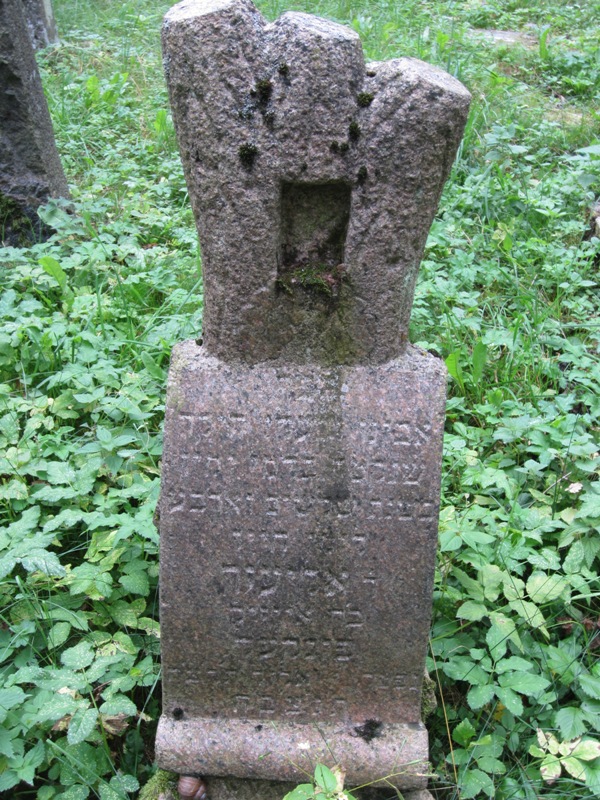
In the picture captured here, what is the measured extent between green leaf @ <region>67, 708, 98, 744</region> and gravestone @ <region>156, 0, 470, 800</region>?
16 centimetres

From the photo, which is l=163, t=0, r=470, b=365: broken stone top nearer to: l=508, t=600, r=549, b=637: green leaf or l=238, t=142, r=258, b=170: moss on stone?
l=238, t=142, r=258, b=170: moss on stone

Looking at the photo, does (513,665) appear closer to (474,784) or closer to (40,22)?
(474,784)

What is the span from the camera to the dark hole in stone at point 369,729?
1695 millimetres

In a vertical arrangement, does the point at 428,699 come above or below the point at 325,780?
below

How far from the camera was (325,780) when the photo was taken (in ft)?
4.58

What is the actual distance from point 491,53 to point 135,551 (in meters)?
4.87

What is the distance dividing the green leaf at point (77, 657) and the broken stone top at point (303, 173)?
78cm

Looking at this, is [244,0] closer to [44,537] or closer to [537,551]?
[44,537]

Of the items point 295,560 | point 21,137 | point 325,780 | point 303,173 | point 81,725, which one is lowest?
point 81,725

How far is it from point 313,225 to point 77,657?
1.11 meters

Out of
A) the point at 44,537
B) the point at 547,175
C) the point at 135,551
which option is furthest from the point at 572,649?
the point at 547,175

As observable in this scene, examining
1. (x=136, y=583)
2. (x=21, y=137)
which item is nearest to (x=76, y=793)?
(x=136, y=583)

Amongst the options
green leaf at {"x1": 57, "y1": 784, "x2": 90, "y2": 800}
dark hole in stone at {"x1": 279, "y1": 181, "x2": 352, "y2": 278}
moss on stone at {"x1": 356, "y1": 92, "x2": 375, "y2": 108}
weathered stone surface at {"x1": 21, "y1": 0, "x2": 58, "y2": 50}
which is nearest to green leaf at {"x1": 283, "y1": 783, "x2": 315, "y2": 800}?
green leaf at {"x1": 57, "y1": 784, "x2": 90, "y2": 800}

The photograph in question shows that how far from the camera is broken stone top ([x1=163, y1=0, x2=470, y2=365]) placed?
130 cm
